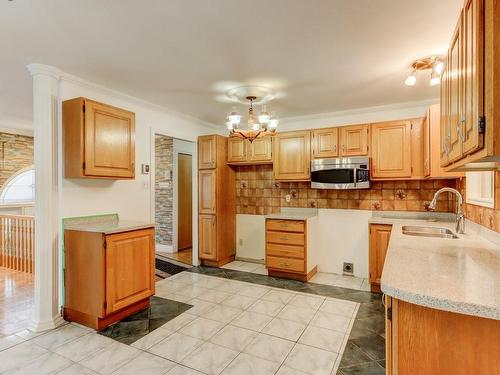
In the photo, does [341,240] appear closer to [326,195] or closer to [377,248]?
[326,195]

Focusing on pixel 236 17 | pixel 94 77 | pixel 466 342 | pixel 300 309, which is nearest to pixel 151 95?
pixel 94 77

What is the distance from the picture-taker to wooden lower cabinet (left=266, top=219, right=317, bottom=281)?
154 inches

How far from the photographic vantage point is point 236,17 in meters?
1.91

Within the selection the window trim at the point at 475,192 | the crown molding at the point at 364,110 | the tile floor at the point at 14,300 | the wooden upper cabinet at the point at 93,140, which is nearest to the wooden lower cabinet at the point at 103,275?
the tile floor at the point at 14,300

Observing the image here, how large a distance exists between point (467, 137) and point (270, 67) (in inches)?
73.4

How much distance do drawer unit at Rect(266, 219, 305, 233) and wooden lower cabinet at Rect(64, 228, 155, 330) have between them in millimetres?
1830

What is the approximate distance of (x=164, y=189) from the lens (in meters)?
6.08

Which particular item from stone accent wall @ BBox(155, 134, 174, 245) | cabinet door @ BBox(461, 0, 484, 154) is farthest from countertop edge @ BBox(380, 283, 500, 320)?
stone accent wall @ BBox(155, 134, 174, 245)

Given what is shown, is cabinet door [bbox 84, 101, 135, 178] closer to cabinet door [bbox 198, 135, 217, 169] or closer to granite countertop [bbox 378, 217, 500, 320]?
cabinet door [bbox 198, 135, 217, 169]

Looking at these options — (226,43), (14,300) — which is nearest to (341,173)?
(226,43)

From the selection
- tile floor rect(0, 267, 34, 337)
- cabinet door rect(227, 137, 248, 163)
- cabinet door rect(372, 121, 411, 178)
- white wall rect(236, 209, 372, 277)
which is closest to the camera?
tile floor rect(0, 267, 34, 337)

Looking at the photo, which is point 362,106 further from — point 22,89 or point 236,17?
point 22,89

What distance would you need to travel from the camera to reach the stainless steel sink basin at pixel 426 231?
9.02ft

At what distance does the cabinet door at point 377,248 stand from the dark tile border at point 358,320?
0.25 m
